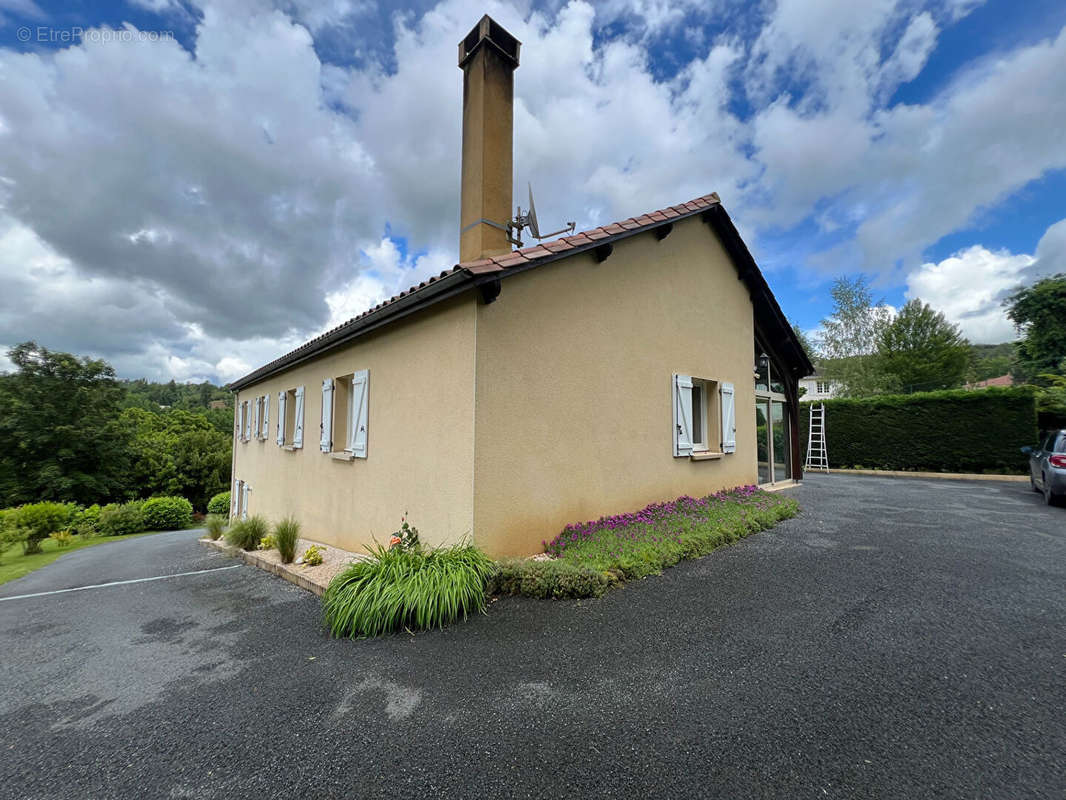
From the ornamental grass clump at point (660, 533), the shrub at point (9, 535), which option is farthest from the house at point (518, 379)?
the shrub at point (9, 535)

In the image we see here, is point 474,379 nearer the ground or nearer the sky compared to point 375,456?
nearer the sky

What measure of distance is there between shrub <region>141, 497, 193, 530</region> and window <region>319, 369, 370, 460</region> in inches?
818

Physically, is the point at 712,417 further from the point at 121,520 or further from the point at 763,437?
the point at 121,520

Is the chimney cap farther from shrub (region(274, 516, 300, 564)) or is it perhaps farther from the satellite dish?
shrub (region(274, 516, 300, 564))

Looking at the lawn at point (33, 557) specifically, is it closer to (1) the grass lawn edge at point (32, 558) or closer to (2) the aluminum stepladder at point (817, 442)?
(1) the grass lawn edge at point (32, 558)

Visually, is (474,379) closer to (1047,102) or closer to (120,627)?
(120,627)

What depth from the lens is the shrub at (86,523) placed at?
1822 cm

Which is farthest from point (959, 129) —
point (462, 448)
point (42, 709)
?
point (42, 709)

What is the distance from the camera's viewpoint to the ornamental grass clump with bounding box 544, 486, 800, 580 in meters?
4.29

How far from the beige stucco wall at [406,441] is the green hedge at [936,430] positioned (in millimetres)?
14546

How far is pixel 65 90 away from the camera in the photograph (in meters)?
6.63

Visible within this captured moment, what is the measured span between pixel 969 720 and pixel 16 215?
19.9 m

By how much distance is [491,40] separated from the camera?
6.53m

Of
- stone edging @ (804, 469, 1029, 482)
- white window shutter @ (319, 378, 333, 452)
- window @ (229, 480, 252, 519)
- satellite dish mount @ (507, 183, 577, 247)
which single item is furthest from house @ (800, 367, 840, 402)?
window @ (229, 480, 252, 519)
